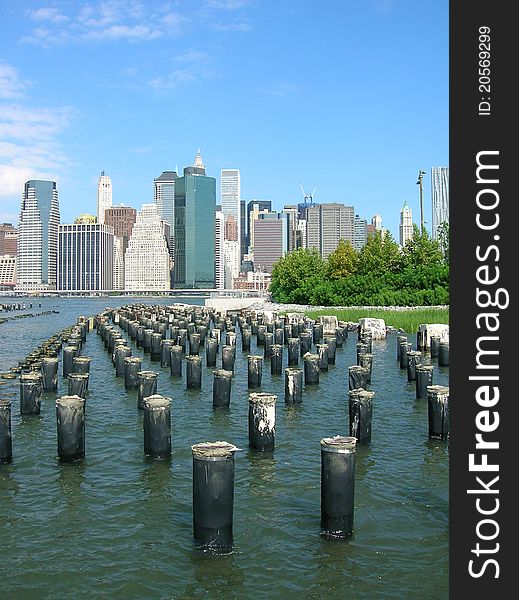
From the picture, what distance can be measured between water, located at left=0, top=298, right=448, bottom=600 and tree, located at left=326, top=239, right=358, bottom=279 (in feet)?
202

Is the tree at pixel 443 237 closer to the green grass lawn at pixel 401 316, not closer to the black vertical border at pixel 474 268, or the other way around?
the green grass lawn at pixel 401 316

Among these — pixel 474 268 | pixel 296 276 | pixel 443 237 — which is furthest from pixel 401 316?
pixel 474 268

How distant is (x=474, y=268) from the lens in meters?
6.08

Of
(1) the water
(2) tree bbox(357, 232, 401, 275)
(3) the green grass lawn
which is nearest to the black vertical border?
(1) the water

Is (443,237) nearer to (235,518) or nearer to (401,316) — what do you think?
(401,316)

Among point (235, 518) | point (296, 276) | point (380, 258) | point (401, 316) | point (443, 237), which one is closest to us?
→ point (235, 518)

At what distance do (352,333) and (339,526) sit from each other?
40.3 m

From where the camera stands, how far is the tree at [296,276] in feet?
273

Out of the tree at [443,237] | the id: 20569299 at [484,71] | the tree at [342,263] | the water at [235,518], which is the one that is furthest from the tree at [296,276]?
the id: 20569299 at [484,71]

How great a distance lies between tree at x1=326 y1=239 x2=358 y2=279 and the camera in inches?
3206

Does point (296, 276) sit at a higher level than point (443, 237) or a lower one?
lower

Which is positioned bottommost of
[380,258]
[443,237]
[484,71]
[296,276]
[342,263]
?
[484,71]

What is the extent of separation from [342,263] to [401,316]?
97.1ft

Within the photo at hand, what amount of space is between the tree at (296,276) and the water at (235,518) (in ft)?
206
